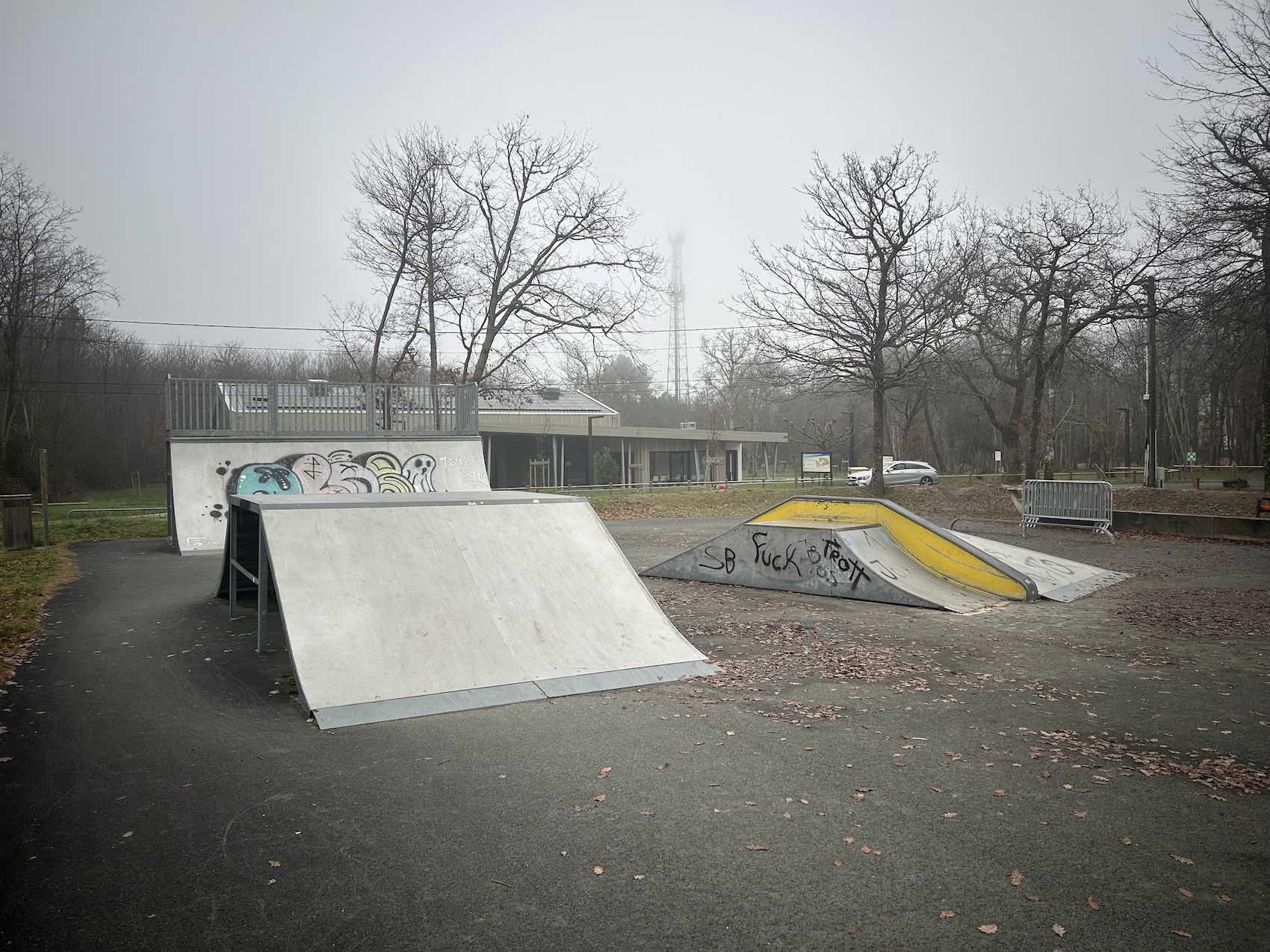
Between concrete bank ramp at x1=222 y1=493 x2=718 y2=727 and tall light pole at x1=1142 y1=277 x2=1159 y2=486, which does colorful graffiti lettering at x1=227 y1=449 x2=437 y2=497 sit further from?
tall light pole at x1=1142 y1=277 x2=1159 y2=486

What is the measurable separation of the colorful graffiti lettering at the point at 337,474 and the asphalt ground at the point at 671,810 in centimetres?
1167

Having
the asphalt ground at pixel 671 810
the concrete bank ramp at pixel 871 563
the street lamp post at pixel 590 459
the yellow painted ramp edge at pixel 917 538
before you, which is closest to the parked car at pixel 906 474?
the street lamp post at pixel 590 459

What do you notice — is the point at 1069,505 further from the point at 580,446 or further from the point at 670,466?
the point at 670,466

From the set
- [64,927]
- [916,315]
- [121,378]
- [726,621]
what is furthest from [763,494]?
[121,378]

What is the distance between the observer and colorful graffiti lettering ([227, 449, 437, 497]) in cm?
1822

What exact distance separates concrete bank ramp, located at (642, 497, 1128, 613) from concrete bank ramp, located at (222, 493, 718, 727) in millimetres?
3696

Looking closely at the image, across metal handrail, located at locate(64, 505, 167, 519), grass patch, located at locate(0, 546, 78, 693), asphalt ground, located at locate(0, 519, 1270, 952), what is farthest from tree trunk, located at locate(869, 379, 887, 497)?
metal handrail, located at locate(64, 505, 167, 519)

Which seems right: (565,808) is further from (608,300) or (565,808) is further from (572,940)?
(608,300)

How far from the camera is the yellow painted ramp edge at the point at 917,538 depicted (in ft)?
34.4

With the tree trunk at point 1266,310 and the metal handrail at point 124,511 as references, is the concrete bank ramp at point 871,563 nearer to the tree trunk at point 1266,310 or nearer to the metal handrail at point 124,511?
the tree trunk at point 1266,310

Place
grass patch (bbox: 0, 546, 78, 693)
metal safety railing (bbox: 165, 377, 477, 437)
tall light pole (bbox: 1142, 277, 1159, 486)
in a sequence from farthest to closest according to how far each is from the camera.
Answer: tall light pole (bbox: 1142, 277, 1159, 486)
metal safety railing (bbox: 165, 377, 477, 437)
grass patch (bbox: 0, 546, 78, 693)

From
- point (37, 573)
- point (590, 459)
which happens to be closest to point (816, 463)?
point (590, 459)

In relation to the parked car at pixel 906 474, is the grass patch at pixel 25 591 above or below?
below

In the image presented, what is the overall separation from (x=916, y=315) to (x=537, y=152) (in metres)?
14.2
